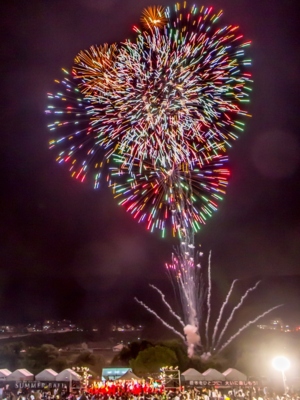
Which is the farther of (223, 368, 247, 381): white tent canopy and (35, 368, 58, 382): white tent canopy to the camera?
(35, 368, 58, 382): white tent canopy

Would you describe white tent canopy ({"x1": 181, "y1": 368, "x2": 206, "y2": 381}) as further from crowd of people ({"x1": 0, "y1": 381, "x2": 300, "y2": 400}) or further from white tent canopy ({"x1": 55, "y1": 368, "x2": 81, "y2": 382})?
white tent canopy ({"x1": 55, "y1": 368, "x2": 81, "y2": 382})

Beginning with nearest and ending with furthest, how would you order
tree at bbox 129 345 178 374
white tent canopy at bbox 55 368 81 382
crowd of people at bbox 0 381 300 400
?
crowd of people at bbox 0 381 300 400
white tent canopy at bbox 55 368 81 382
tree at bbox 129 345 178 374

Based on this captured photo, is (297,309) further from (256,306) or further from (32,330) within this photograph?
(32,330)

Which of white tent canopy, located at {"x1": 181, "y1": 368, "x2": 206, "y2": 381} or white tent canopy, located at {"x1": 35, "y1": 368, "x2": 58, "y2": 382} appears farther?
white tent canopy, located at {"x1": 35, "y1": 368, "x2": 58, "y2": 382}

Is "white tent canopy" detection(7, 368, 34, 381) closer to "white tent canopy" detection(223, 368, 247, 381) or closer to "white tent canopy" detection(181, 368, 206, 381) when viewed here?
"white tent canopy" detection(181, 368, 206, 381)

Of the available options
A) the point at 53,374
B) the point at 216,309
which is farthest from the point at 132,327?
the point at 53,374

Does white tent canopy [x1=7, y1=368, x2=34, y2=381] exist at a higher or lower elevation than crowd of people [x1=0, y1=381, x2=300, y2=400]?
lower

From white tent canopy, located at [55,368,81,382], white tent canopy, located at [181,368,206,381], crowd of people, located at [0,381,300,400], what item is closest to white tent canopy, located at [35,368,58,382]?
white tent canopy, located at [55,368,81,382]

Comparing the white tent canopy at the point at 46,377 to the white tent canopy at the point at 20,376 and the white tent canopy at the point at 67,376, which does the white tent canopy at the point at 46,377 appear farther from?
the white tent canopy at the point at 20,376

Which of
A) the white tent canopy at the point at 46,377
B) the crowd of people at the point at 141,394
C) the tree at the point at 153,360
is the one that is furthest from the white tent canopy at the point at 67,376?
the tree at the point at 153,360

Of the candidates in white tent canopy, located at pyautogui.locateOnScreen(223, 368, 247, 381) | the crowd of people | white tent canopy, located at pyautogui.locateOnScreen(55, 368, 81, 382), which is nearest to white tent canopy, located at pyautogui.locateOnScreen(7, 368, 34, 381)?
white tent canopy, located at pyautogui.locateOnScreen(55, 368, 81, 382)

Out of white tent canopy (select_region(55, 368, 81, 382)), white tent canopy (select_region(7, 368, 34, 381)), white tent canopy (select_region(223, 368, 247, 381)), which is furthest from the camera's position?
white tent canopy (select_region(7, 368, 34, 381))
